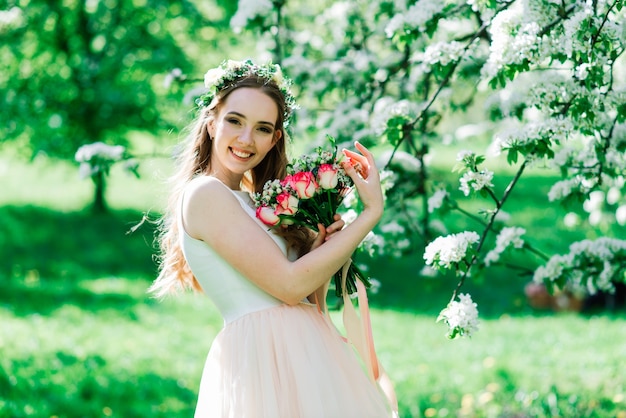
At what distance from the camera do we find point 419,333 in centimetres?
765

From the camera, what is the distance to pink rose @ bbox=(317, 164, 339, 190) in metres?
2.30

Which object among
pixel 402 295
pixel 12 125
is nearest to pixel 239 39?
pixel 12 125

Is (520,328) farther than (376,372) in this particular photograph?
Yes

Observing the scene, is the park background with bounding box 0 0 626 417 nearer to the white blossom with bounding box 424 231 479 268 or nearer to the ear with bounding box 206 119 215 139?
the white blossom with bounding box 424 231 479 268

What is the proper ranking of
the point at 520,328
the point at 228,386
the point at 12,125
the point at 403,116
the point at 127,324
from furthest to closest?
the point at 12,125, the point at 520,328, the point at 127,324, the point at 403,116, the point at 228,386

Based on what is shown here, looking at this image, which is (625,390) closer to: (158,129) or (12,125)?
(158,129)

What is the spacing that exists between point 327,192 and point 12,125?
32.1 feet

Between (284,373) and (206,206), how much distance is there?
54 centimetres

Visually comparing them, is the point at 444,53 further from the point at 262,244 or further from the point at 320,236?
the point at 262,244

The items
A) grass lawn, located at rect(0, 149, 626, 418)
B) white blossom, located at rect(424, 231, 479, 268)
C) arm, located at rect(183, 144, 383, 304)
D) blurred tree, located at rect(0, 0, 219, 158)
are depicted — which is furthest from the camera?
Result: blurred tree, located at rect(0, 0, 219, 158)

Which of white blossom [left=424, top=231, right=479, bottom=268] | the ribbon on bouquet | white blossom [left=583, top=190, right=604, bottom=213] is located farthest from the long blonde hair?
white blossom [left=583, top=190, right=604, bottom=213]

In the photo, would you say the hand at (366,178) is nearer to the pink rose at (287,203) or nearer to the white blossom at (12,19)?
the pink rose at (287,203)

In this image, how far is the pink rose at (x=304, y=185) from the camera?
2291 mm

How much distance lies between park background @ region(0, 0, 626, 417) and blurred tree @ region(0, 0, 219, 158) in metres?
0.03
